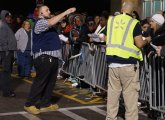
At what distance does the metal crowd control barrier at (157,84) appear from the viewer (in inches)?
316

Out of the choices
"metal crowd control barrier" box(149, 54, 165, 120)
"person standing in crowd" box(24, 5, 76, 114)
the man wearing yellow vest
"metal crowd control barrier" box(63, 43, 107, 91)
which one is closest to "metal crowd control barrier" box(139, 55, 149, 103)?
"metal crowd control barrier" box(149, 54, 165, 120)

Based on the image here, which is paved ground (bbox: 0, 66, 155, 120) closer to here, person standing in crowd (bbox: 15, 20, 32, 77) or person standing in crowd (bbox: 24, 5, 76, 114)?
person standing in crowd (bbox: 24, 5, 76, 114)

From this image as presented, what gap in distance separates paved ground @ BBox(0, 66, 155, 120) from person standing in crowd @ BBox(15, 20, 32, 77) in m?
1.68

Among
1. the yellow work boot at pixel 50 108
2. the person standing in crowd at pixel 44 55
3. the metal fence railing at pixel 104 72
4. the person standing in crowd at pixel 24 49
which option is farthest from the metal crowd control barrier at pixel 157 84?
the person standing in crowd at pixel 24 49

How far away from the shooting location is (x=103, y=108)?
9266 millimetres

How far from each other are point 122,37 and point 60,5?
18808 mm

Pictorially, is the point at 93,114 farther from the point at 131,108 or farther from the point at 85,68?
the point at 85,68

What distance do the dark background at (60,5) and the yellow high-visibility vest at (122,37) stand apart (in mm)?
15413

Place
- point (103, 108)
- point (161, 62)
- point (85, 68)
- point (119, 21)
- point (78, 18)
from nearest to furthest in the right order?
point (119, 21) < point (161, 62) < point (103, 108) < point (85, 68) < point (78, 18)

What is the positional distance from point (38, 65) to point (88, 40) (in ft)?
10.5

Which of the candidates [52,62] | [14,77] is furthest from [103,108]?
[14,77]

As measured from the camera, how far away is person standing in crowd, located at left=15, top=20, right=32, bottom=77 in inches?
531

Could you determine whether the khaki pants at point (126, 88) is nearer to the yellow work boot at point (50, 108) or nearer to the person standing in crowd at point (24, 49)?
the yellow work boot at point (50, 108)

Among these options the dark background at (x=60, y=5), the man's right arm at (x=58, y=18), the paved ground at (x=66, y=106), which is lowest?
the paved ground at (x=66, y=106)
